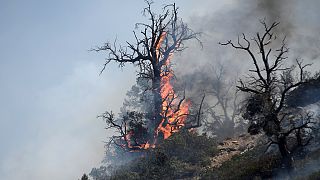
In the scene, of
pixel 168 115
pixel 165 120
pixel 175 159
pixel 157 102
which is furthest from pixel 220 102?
pixel 175 159

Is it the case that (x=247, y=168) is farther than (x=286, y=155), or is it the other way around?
(x=247, y=168)

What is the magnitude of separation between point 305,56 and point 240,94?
11.2m

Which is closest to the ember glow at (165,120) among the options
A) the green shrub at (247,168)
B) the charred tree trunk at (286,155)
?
the green shrub at (247,168)

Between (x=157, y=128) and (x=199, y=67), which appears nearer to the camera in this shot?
(x=157, y=128)

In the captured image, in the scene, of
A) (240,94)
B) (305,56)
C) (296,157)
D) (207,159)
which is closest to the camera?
(296,157)

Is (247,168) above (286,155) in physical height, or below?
above

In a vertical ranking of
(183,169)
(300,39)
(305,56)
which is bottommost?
(183,169)

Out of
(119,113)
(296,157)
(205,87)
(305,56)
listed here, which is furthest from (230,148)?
(119,113)

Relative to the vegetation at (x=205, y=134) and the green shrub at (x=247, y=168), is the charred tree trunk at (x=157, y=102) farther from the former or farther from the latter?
the green shrub at (x=247, y=168)

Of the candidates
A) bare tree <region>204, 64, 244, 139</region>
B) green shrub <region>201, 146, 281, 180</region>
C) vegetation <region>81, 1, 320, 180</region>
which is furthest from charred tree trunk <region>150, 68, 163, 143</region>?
bare tree <region>204, 64, 244, 139</region>

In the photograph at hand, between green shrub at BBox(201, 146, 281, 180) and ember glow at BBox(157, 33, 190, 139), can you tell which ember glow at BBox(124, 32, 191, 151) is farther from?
green shrub at BBox(201, 146, 281, 180)

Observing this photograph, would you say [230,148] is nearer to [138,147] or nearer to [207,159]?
[207,159]

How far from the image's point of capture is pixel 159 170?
22.9 meters

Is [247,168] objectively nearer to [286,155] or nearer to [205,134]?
[286,155]
